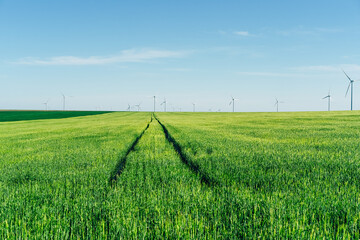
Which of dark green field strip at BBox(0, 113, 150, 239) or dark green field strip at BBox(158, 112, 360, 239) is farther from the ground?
dark green field strip at BBox(158, 112, 360, 239)

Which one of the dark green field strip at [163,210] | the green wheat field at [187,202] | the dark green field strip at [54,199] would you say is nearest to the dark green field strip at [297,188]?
the green wheat field at [187,202]

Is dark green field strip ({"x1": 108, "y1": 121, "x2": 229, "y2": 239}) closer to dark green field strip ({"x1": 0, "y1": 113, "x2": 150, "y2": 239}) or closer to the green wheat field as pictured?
the green wheat field

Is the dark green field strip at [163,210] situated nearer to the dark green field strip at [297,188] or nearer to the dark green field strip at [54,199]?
the dark green field strip at [54,199]

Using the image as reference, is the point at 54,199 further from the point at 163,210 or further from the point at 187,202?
A: the point at 187,202

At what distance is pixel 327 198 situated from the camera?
466cm

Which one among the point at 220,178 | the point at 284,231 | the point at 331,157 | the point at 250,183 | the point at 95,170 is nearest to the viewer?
the point at 284,231

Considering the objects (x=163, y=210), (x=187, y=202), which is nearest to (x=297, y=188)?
(x=187, y=202)

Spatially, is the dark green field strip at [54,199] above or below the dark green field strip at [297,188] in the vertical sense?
below

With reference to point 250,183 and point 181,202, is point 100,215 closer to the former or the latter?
point 181,202

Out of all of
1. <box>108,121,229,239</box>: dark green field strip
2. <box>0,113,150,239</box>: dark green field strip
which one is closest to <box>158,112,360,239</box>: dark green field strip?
<box>108,121,229,239</box>: dark green field strip

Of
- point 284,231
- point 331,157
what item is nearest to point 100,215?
point 284,231

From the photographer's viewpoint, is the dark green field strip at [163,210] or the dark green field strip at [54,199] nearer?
the dark green field strip at [163,210]

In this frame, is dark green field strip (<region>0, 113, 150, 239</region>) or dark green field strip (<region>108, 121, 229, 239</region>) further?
dark green field strip (<region>0, 113, 150, 239</region>)

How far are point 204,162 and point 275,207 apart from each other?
4424 millimetres
